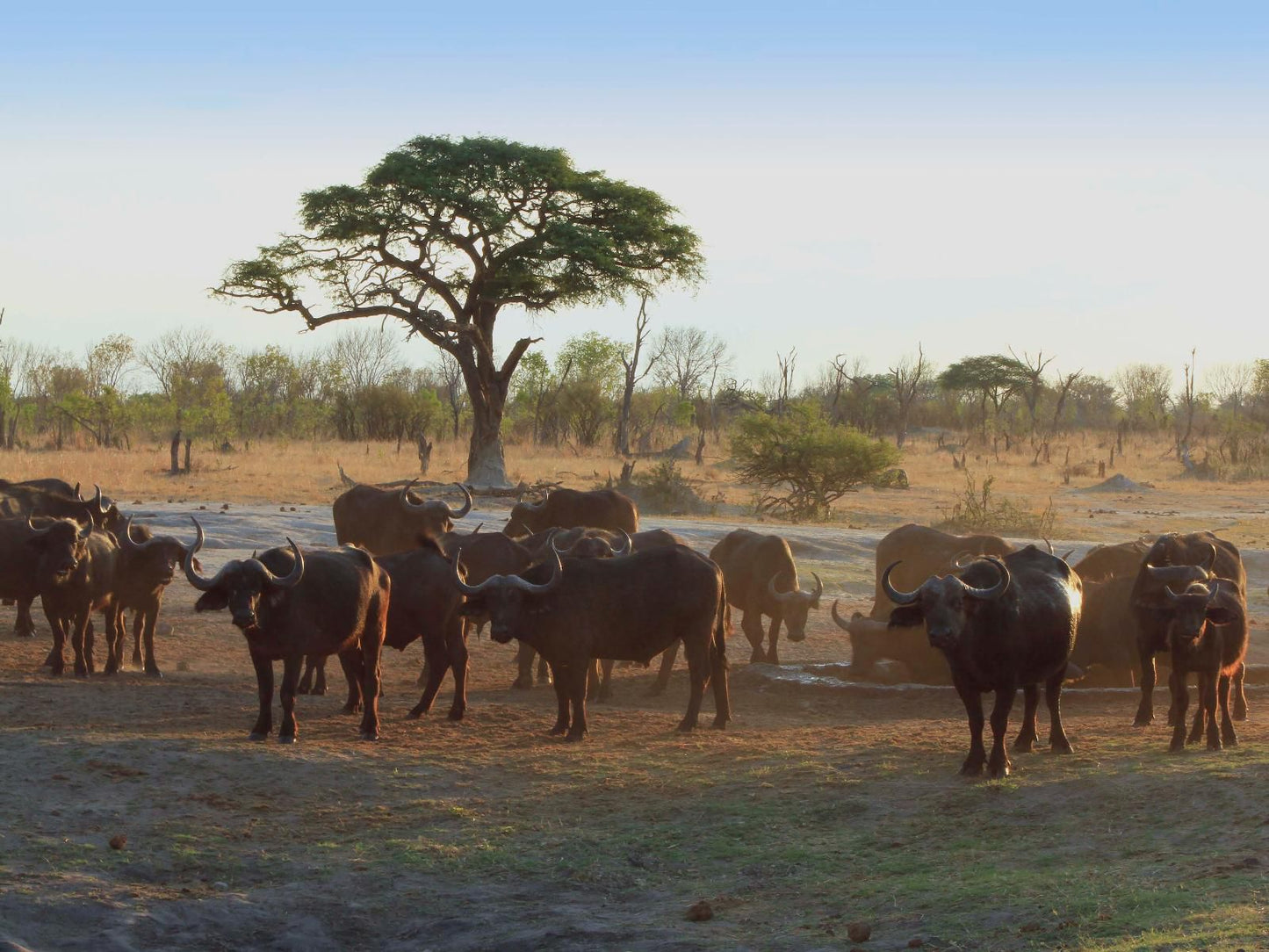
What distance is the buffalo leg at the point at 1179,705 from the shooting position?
9781mm

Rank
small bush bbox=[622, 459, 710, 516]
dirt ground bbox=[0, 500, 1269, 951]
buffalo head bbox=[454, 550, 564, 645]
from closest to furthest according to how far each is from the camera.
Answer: dirt ground bbox=[0, 500, 1269, 951] → buffalo head bbox=[454, 550, 564, 645] → small bush bbox=[622, 459, 710, 516]

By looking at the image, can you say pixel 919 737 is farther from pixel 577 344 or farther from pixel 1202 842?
pixel 577 344

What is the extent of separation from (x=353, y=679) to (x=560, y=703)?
5.67 ft

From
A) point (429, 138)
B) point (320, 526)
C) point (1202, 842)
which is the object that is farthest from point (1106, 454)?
point (1202, 842)

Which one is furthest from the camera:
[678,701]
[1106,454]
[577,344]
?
[577,344]

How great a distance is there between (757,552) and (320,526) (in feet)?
31.2

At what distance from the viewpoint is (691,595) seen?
1130 cm

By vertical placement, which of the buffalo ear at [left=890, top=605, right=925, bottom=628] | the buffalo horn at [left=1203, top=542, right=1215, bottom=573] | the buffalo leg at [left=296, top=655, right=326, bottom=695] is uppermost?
the buffalo horn at [left=1203, top=542, right=1215, bottom=573]

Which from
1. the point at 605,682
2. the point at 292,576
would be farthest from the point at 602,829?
the point at 605,682

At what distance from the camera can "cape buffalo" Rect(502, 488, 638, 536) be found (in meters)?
18.2

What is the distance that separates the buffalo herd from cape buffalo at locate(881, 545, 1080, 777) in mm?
14

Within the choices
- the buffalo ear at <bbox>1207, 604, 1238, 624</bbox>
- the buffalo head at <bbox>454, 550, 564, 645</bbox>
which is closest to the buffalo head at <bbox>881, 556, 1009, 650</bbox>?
the buffalo ear at <bbox>1207, 604, 1238, 624</bbox>

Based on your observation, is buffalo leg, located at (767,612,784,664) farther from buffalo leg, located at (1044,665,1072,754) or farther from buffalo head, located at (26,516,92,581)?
buffalo head, located at (26,516,92,581)

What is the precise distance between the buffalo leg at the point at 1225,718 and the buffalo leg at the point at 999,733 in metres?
1.68
